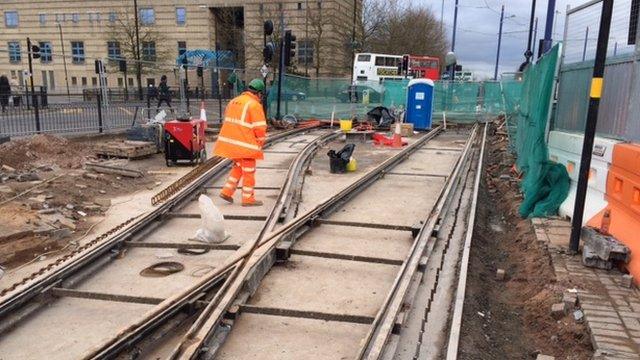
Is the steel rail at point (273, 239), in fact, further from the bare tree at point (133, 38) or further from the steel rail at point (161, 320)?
the bare tree at point (133, 38)

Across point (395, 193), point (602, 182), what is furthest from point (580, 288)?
point (395, 193)

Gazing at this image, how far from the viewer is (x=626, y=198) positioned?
5.33 meters

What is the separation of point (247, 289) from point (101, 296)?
51.9 inches

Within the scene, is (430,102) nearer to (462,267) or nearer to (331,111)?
(331,111)

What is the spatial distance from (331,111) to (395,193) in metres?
15.8

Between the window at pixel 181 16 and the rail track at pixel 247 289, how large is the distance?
57938mm

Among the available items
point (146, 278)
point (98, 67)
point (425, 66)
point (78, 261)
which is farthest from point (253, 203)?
point (425, 66)

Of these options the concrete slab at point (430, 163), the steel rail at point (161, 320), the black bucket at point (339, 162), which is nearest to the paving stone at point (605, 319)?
the steel rail at point (161, 320)

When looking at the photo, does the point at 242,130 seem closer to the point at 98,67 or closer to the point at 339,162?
the point at 339,162

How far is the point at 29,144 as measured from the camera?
12.5 metres

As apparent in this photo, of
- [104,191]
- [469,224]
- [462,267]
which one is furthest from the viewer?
[104,191]

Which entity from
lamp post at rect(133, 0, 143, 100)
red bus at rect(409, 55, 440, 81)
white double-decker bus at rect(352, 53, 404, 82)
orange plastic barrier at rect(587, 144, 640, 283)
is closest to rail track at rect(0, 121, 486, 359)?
orange plastic barrier at rect(587, 144, 640, 283)

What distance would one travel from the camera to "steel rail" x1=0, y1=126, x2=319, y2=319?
4473 mm

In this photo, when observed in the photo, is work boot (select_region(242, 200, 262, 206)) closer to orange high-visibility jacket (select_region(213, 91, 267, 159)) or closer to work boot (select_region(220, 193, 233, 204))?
work boot (select_region(220, 193, 233, 204))
